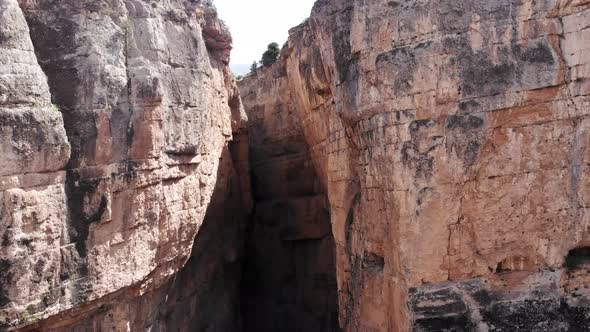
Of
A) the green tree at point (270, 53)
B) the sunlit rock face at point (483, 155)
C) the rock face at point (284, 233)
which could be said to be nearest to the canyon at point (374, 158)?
the sunlit rock face at point (483, 155)

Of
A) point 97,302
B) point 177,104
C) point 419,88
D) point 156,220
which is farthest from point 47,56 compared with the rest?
point 419,88

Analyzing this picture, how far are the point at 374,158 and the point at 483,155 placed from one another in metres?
1.81

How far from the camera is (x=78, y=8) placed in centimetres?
904

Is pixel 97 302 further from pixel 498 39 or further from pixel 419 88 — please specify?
pixel 498 39

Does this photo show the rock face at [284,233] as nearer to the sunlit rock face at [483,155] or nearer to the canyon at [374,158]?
the canyon at [374,158]

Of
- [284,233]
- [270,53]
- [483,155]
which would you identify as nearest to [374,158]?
[483,155]

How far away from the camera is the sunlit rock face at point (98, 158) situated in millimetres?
Answer: 7902

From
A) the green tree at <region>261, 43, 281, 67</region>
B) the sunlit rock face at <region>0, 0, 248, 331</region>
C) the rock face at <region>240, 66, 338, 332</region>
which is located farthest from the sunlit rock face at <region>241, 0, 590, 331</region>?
the green tree at <region>261, 43, 281, 67</region>

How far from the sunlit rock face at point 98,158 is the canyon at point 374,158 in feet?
0.10

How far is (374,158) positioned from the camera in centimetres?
918

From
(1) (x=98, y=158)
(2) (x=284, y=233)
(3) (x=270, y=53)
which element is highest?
(3) (x=270, y=53)

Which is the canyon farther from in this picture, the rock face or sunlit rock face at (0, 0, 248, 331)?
the rock face

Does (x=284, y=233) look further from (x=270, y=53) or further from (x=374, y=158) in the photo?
(x=270, y=53)

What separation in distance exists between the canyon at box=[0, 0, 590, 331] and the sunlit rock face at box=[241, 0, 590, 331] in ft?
0.08
